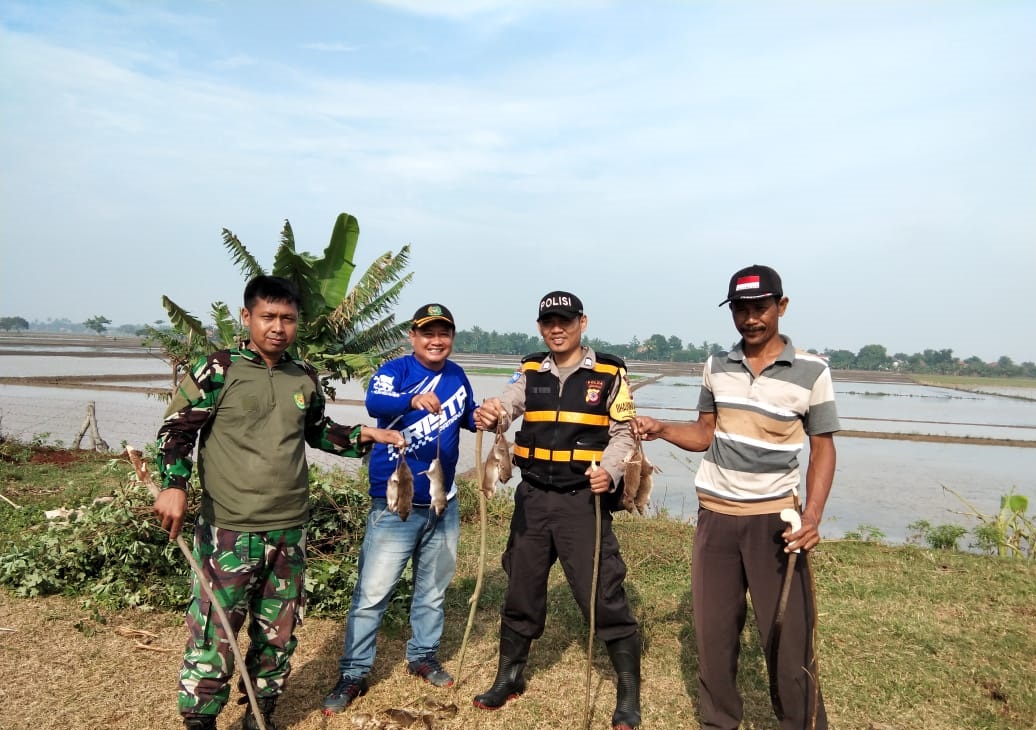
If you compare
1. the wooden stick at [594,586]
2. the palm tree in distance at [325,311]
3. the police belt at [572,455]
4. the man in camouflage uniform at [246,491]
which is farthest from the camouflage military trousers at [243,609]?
the palm tree in distance at [325,311]

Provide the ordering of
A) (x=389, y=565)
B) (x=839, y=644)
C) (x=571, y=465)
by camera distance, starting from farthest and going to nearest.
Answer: (x=839, y=644) → (x=389, y=565) → (x=571, y=465)

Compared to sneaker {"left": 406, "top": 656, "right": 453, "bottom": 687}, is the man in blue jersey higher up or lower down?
higher up

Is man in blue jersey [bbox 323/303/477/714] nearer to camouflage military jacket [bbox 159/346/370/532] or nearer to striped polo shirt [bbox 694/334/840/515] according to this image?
camouflage military jacket [bbox 159/346/370/532]

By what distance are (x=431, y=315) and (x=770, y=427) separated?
200cm

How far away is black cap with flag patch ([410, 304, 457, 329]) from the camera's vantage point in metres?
4.13

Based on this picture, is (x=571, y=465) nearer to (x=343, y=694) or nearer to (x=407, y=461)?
(x=407, y=461)

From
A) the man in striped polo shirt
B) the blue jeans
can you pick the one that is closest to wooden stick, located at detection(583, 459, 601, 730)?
the man in striped polo shirt

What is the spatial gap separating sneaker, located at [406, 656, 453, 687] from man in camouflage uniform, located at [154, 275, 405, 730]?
3.66 ft

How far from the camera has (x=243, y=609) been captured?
11.8 ft

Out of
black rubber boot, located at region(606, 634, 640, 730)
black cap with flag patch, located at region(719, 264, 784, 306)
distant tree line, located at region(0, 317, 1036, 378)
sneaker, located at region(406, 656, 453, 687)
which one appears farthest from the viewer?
distant tree line, located at region(0, 317, 1036, 378)

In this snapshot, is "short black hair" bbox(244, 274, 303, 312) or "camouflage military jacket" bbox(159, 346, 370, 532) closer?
"camouflage military jacket" bbox(159, 346, 370, 532)

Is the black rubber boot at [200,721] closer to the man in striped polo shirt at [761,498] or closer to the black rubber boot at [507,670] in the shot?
the black rubber boot at [507,670]

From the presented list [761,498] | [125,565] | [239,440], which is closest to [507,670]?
[761,498]

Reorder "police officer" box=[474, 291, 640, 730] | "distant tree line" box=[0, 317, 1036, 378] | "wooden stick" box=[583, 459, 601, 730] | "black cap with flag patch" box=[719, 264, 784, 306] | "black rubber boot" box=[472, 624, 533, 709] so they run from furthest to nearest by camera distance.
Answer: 1. "distant tree line" box=[0, 317, 1036, 378]
2. "black rubber boot" box=[472, 624, 533, 709]
3. "police officer" box=[474, 291, 640, 730]
4. "wooden stick" box=[583, 459, 601, 730]
5. "black cap with flag patch" box=[719, 264, 784, 306]
